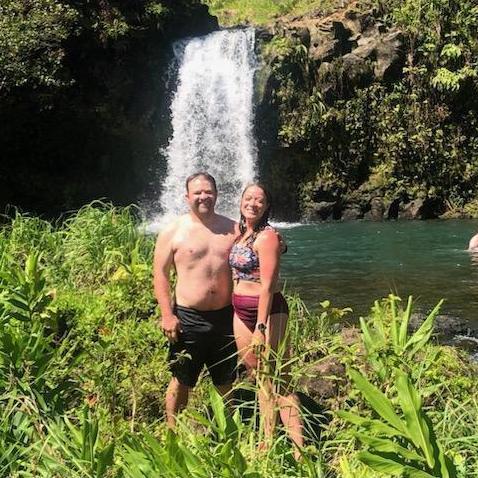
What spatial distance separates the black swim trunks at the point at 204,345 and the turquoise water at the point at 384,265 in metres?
4.28

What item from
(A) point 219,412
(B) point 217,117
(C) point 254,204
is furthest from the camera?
(B) point 217,117

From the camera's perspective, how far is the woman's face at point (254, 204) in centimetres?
367

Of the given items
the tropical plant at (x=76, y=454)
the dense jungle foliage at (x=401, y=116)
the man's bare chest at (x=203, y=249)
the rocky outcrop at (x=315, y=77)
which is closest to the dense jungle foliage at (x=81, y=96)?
the rocky outcrop at (x=315, y=77)

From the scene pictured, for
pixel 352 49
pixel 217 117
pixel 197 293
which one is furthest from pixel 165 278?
pixel 352 49

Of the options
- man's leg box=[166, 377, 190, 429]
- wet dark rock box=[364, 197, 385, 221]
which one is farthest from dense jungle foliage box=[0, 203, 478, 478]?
wet dark rock box=[364, 197, 385, 221]

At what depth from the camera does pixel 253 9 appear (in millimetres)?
29219

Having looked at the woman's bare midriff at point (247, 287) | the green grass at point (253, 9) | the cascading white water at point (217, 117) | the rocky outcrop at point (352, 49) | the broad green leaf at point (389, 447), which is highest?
the green grass at point (253, 9)

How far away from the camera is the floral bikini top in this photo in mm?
3672

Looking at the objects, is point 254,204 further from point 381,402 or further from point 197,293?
point 381,402

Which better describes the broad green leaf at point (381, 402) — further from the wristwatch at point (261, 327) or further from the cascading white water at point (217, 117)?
the cascading white water at point (217, 117)

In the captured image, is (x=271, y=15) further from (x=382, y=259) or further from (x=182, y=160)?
(x=382, y=259)

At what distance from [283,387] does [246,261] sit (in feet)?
2.62

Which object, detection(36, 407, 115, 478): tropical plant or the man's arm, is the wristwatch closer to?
the man's arm

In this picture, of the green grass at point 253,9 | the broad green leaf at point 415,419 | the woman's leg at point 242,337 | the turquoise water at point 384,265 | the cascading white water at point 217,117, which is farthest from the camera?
the green grass at point 253,9
